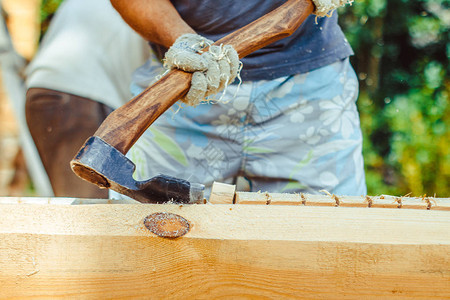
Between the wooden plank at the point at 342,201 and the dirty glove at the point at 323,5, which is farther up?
the dirty glove at the point at 323,5

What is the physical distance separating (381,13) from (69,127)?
235 cm

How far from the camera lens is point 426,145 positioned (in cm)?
312

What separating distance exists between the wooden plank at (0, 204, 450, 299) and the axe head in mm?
52

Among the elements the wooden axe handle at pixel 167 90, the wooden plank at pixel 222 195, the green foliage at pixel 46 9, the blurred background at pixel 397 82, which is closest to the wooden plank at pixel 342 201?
the wooden plank at pixel 222 195

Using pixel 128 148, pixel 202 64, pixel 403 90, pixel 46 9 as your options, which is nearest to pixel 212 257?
pixel 128 148

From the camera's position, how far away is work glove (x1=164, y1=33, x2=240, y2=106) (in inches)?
39.3

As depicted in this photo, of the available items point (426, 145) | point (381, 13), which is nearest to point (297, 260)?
point (426, 145)

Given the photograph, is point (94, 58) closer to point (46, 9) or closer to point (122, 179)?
point (122, 179)

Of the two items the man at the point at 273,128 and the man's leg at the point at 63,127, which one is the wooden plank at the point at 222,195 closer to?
the man at the point at 273,128

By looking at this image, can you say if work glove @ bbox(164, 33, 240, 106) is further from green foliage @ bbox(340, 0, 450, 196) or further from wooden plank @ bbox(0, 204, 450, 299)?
green foliage @ bbox(340, 0, 450, 196)

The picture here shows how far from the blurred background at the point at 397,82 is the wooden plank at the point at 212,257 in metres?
2.39

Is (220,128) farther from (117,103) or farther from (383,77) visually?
(383,77)

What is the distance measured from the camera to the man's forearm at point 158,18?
1.23m

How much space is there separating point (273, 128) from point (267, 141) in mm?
41
